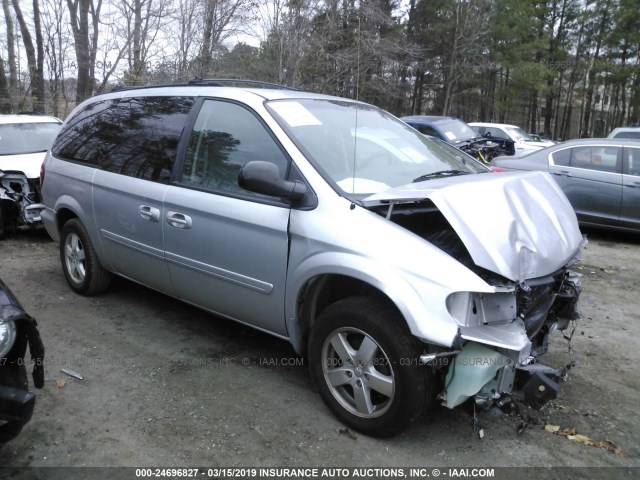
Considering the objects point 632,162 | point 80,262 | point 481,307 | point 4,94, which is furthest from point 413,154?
point 4,94

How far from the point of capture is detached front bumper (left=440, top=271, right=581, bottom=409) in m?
2.54

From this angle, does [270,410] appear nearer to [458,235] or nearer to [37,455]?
[37,455]

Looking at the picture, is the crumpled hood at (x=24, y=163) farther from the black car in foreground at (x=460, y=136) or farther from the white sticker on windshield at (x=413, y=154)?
the black car in foreground at (x=460, y=136)

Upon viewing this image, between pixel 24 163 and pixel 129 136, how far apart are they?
4046mm

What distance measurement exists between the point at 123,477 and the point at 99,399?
2.66 feet

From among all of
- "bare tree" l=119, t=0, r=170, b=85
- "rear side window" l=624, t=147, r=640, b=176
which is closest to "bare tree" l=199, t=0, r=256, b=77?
"bare tree" l=119, t=0, r=170, b=85

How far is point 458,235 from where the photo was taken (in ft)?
8.57

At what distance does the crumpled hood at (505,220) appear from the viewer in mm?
2553

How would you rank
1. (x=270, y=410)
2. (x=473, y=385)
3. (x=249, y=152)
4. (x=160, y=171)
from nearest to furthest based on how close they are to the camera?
(x=473, y=385), (x=270, y=410), (x=249, y=152), (x=160, y=171)

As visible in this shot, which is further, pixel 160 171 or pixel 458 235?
pixel 160 171

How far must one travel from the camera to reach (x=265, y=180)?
2.87 m

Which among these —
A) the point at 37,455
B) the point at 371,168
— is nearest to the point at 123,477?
the point at 37,455

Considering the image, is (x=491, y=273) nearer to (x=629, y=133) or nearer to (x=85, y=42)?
(x=629, y=133)

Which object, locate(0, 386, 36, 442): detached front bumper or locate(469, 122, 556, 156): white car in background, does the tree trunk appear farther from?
locate(0, 386, 36, 442): detached front bumper
